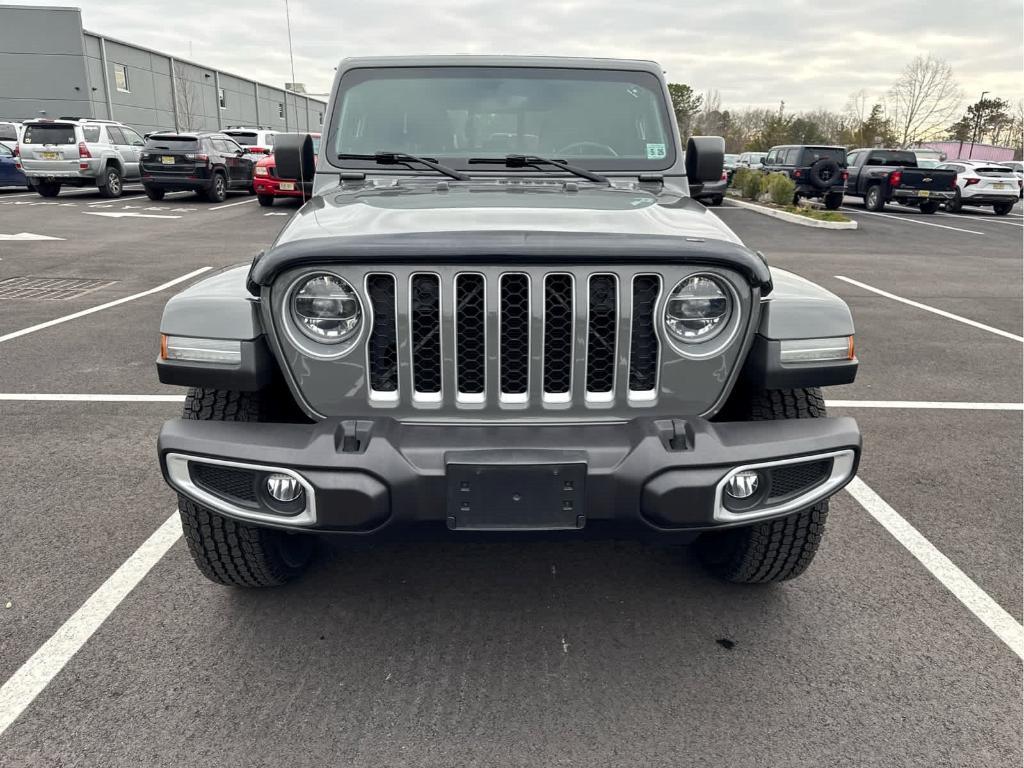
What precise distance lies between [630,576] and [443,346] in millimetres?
1358

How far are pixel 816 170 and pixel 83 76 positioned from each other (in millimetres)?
→ 36227

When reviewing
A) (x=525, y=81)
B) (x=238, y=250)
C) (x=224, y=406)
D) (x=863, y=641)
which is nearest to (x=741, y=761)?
(x=863, y=641)

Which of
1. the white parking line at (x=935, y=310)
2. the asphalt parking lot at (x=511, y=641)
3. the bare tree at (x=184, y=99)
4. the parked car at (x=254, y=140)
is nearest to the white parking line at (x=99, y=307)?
the asphalt parking lot at (x=511, y=641)

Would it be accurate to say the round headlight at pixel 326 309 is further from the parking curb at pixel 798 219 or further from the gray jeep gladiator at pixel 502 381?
the parking curb at pixel 798 219

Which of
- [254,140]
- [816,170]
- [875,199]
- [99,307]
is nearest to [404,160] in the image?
[99,307]

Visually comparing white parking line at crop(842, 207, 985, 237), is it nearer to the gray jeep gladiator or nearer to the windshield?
the windshield

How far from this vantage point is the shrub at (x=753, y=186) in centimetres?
2282

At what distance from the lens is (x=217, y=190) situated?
19.8m

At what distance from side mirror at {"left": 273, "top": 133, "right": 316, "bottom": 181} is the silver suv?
1806cm

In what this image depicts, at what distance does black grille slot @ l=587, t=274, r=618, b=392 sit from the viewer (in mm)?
2270

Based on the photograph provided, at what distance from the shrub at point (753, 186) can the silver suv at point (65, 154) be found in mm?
17309

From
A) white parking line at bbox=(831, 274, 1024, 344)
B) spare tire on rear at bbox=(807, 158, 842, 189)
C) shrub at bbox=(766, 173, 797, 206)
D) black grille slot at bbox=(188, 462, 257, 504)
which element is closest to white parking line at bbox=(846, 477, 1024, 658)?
black grille slot at bbox=(188, 462, 257, 504)

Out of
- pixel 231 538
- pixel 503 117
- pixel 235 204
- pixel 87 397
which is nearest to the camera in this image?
pixel 231 538

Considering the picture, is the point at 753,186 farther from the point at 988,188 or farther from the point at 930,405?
the point at 930,405
